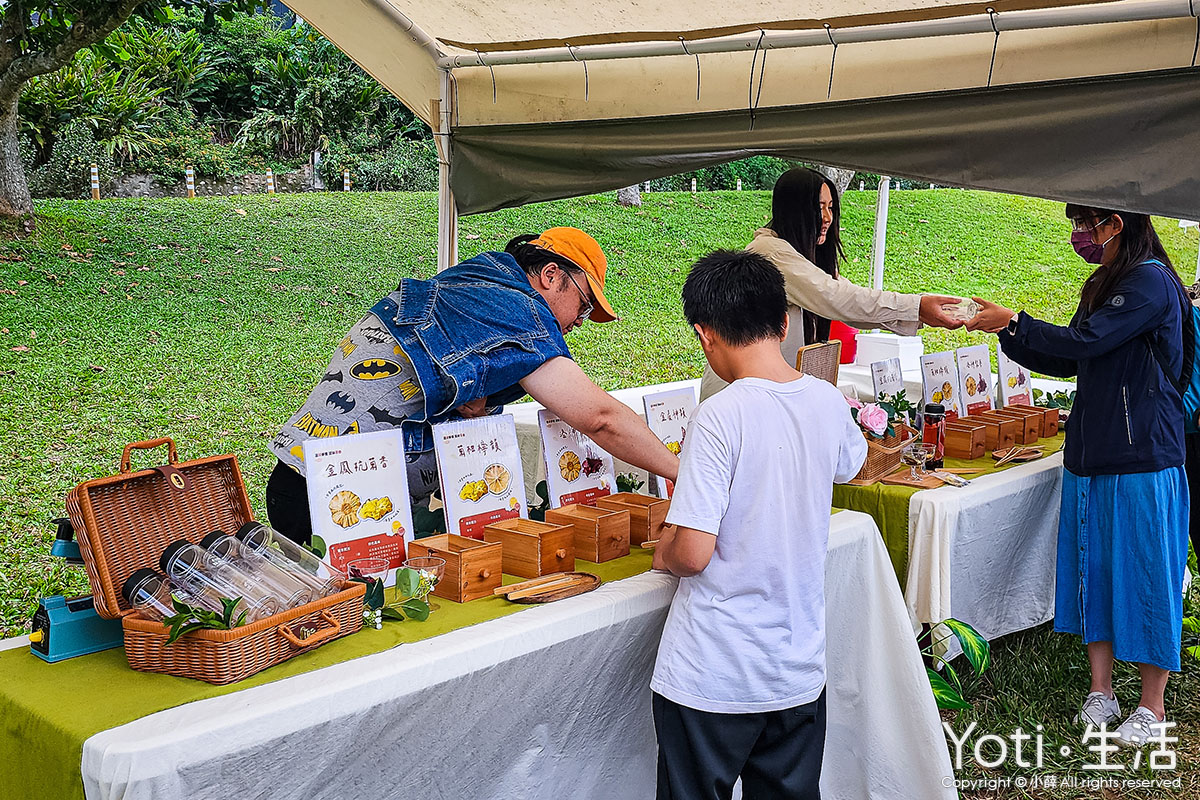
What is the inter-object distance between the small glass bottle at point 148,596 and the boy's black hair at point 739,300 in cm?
89

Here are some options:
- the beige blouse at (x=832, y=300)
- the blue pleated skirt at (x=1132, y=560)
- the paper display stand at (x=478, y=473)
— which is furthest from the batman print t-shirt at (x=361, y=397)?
the blue pleated skirt at (x=1132, y=560)

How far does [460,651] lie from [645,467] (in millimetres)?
643

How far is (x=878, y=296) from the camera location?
2.99 meters

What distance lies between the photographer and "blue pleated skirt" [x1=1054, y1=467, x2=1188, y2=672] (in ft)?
8.36

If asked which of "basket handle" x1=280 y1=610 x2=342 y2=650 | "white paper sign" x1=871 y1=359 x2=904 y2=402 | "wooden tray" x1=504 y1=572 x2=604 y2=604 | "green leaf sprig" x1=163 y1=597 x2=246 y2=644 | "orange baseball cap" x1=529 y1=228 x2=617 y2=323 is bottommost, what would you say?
"wooden tray" x1=504 y1=572 x2=604 y2=604

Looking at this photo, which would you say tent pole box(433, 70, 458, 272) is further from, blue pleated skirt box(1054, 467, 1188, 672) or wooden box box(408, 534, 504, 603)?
blue pleated skirt box(1054, 467, 1188, 672)

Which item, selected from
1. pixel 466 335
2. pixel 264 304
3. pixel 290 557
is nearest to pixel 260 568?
pixel 290 557

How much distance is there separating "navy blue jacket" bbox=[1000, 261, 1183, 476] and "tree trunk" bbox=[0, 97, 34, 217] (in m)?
8.01

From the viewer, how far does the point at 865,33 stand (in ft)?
8.34

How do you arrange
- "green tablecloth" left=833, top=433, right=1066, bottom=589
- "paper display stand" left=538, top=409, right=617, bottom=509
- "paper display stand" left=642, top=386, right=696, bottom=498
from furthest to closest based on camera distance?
1. "green tablecloth" left=833, top=433, right=1066, bottom=589
2. "paper display stand" left=642, top=386, right=696, bottom=498
3. "paper display stand" left=538, top=409, right=617, bottom=509

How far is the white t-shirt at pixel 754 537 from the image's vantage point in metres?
1.52

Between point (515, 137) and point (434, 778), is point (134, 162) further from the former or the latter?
point (434, 778)

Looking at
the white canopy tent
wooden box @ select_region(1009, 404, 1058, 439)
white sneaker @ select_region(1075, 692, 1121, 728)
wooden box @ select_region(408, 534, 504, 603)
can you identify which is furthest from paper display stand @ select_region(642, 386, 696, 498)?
wooden box @ select_region(1009, 404, 1058, 439)

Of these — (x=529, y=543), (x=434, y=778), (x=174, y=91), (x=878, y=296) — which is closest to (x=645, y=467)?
(x=529, y=543)
